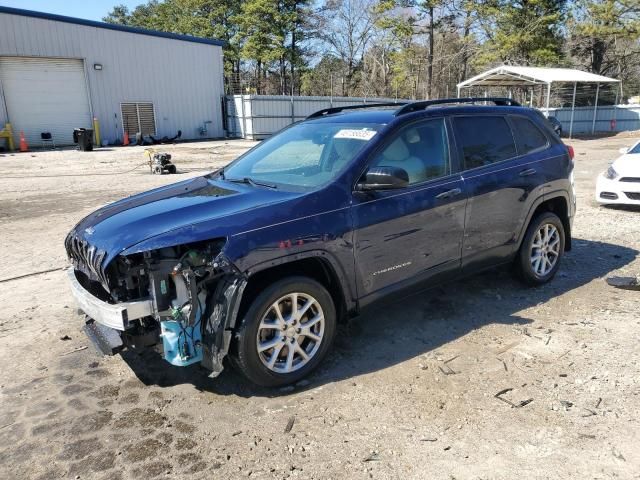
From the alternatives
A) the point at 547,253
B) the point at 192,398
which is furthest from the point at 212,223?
the point at 547,253

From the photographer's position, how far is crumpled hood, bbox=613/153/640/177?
8.74 metres

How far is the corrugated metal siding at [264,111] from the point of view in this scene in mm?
30812

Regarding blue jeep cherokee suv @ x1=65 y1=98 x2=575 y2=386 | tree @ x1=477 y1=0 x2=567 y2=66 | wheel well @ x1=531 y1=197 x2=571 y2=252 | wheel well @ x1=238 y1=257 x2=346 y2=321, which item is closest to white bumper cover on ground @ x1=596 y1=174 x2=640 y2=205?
wheel well @ x1=531 y1=197 x2=571 y2=252

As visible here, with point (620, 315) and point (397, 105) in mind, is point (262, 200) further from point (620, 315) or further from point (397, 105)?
point (620, 315)

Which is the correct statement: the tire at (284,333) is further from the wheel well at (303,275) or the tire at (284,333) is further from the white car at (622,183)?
the white car at (622,183)

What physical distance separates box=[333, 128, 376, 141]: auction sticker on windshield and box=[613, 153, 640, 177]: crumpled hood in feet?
22.0

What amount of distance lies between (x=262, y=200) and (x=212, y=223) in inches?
17.6

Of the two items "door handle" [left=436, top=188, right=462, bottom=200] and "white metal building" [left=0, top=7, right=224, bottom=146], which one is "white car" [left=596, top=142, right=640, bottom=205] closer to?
"door handle" [left=436, top=188, right=462, bottom=200]

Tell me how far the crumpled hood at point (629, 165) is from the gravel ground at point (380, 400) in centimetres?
435

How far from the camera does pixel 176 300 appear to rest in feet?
10.5

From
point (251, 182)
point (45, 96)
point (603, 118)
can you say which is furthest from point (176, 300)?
point (603, 118)

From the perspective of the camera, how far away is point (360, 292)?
3785mm

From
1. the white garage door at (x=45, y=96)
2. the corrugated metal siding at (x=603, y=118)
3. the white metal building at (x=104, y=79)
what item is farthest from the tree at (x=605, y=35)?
the white garage door at (x=45, y=96)

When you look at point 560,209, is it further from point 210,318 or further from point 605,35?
point 605,35
